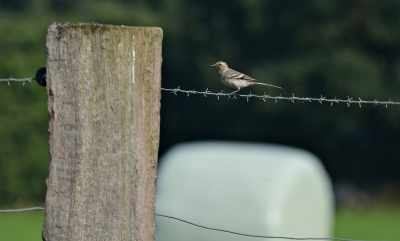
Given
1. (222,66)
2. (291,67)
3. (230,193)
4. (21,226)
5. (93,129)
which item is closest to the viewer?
(93,129)

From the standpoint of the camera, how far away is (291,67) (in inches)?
1380

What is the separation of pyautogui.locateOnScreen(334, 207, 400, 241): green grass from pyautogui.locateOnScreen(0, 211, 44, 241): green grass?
8.82 m

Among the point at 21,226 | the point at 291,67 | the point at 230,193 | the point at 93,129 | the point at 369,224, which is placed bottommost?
the point at 21,226

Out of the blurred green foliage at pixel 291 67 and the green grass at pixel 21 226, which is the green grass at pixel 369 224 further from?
the green grass at pixel 21 226

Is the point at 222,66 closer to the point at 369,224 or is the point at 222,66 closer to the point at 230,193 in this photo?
the point at 230,193

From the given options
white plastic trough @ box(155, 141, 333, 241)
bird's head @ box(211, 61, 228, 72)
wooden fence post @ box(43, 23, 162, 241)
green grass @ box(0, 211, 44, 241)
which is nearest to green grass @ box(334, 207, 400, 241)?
white plastic trough @ box(155, 141, 333, 241)

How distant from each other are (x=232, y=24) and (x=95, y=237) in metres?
34.6

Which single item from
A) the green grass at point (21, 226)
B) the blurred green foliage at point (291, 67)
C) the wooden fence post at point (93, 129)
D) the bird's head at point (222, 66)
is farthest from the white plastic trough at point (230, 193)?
the blurred green foliage at point (291, 67)

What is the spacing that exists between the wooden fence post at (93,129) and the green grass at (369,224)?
16.3m

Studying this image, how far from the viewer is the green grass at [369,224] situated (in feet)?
67.0

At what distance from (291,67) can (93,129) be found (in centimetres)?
3173

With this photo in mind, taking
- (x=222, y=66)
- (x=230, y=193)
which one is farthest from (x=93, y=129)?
(x=230, y=193)

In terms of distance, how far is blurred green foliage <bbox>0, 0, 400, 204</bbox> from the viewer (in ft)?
113

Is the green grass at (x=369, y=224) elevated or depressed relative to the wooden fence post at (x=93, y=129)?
depressed
